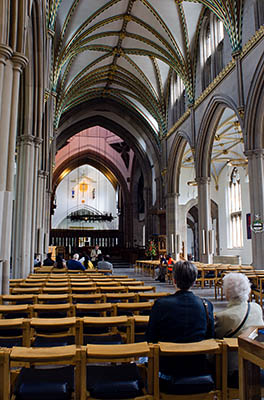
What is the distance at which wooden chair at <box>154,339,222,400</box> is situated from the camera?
6.19 feet

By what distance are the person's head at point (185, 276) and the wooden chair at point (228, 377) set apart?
41 cm

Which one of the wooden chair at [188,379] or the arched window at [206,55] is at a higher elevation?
the arched window at [206,55]

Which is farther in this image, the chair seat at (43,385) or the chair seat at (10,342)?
the chair seat at (10,342)

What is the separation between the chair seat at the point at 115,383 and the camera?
187 cm

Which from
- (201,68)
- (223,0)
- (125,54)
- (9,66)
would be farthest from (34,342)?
(125,54)

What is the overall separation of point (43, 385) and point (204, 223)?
1471cm

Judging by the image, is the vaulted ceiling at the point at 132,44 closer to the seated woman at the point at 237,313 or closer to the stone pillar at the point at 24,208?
the stone pillar at the point at 24,208

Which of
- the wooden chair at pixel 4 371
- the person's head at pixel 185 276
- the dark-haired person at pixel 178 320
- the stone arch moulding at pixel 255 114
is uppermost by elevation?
the stone arch moulding at pixel 255 114

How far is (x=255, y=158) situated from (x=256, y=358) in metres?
11.5

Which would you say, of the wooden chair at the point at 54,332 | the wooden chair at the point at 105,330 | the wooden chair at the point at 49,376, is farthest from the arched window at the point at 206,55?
the wooden chair at the point at 49,376

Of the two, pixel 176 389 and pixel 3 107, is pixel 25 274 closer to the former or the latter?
pixel 3 107

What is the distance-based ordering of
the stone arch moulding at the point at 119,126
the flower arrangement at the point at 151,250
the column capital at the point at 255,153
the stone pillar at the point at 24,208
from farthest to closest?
1. the stone arch moulding at the point at 119,126
2. the flower arrangement at the point at 151,250
3. the column capital at the point at 255,153
4. the stone pillar at the point at 24,208

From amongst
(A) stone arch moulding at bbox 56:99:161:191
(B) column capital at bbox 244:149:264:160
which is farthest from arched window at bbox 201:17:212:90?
(A) stone arch moulding at bbox 56:99:161:191

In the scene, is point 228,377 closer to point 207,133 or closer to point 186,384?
point 186,384
